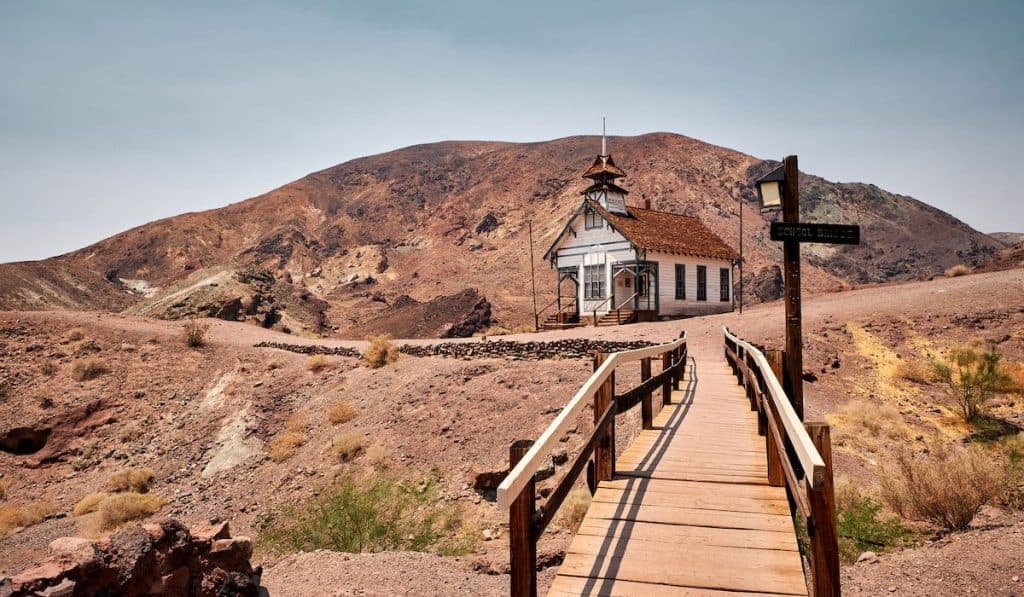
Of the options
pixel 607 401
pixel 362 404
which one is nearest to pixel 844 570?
pixel 607 401

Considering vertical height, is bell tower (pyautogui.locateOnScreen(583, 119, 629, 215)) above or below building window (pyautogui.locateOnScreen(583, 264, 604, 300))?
above

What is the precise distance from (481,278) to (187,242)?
46618 millimetres

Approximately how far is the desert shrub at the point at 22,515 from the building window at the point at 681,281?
27843 millimetres

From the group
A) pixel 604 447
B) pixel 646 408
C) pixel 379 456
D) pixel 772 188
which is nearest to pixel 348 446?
pixel 379 456

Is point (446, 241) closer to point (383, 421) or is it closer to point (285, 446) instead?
point (285, 446)

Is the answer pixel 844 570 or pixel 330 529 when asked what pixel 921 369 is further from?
pixel 330 529

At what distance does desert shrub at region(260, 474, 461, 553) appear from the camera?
1055cm

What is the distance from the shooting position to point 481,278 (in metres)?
64.0

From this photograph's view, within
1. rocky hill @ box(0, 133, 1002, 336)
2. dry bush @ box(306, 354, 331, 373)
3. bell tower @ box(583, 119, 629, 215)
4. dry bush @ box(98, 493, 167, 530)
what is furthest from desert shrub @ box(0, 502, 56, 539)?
bell tower @ box(583, 119, 629, 215)

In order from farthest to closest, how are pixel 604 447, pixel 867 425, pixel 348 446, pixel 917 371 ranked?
pixel 917 371
pixel 348 446
pixel 867 425
pixel 604 447

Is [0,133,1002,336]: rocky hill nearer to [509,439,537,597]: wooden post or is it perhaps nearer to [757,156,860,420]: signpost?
[757,156,860,420]: signpost

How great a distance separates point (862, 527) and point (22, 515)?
19.4 m

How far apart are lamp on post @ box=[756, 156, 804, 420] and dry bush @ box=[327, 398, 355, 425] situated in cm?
1362

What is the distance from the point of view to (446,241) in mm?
79062
